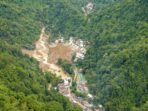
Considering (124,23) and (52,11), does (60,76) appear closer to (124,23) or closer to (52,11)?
(124,23)

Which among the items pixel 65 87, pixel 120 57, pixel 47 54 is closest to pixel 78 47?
pixel 47 54

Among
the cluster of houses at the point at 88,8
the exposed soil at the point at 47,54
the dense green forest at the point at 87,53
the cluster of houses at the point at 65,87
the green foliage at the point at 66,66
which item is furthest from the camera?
the cluster of houses at the point at 88,8

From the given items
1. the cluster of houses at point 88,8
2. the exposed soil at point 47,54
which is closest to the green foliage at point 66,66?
the exposed soil at point 47,54

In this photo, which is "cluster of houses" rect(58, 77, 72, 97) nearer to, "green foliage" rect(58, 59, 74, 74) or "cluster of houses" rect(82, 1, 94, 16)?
"green foliage" rect(58, 59, 74, 74)

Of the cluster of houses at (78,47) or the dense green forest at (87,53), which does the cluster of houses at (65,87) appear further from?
the cluster of houses at (78,47)

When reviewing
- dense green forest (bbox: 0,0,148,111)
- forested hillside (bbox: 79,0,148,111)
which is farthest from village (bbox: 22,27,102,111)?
forested hillside (bbox: 79,0,148,111)

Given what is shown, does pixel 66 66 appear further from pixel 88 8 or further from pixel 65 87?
pixel 88 8

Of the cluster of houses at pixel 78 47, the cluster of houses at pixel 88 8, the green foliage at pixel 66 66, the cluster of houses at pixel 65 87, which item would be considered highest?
the cluster of houses at pixel 88 8
